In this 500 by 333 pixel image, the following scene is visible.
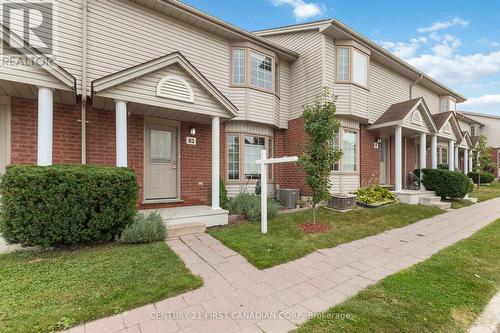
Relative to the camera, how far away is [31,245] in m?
4.14

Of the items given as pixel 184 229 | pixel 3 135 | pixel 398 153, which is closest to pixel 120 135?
pixel 184 229

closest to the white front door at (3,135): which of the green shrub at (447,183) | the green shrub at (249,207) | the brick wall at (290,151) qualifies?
the green shrub at (249,207)

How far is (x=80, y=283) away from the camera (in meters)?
3.19

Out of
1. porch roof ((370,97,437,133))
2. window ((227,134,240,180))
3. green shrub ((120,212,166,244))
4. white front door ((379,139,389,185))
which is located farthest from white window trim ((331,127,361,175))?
green shrub ((120,212,166,244))

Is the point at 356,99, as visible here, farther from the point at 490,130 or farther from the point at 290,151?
the point at 490,130

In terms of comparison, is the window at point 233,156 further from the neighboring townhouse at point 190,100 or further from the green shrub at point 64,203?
the green shrub at point 64,203

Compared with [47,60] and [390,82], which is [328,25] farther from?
[47,60]

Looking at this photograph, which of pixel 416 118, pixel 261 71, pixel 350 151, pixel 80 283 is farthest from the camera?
pixel 416 118

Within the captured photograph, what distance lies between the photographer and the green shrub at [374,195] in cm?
887

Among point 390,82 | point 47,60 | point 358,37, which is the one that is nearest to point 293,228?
point 47,60

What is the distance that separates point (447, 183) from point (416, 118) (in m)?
3.01

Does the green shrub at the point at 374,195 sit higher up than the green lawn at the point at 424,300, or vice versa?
the green shrub at the point at 374,195

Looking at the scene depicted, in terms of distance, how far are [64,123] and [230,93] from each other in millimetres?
4909

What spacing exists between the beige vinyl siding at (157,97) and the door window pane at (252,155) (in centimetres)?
253
